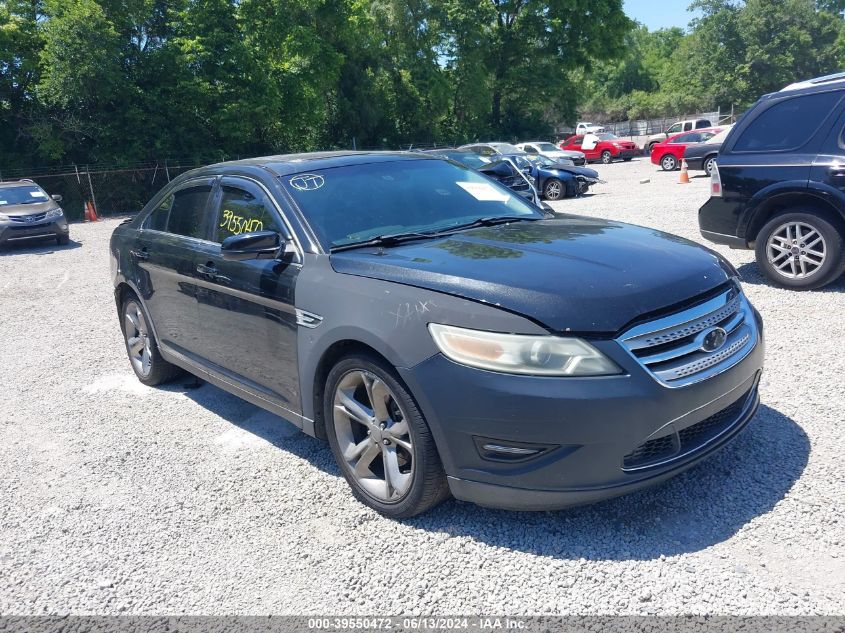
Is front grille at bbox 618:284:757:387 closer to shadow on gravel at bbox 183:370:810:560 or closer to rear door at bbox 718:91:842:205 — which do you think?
shadow on gravel at bbox 183:370:810:560

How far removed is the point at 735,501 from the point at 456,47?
38.6 metres

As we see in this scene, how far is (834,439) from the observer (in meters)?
3.70

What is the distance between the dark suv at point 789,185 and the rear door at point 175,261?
5093mm

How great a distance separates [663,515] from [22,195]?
1692cm

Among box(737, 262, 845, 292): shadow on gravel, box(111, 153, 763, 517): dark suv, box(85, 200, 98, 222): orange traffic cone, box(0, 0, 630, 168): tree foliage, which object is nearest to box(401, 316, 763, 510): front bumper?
box(111, 153, 763, 517): dark suv

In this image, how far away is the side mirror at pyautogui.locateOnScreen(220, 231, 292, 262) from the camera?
3543 millimetres

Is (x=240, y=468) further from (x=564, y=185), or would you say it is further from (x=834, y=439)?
(x=564, y=185)

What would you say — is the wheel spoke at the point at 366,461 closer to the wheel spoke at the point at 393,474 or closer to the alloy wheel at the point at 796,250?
the wheel spoke at the point at 393,474

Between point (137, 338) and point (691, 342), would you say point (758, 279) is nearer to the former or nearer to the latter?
point (691, 342)

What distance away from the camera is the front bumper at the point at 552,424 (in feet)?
8.83

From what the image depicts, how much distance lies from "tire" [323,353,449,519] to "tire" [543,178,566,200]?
16322mm

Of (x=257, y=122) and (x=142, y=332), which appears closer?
(x=142, y=332)

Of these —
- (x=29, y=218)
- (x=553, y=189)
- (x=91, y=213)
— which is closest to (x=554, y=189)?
(x=553, y=189)

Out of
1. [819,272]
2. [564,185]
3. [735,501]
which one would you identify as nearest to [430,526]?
[735,501]
